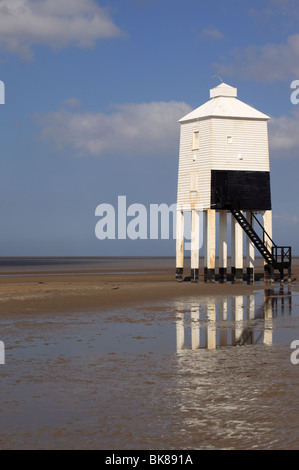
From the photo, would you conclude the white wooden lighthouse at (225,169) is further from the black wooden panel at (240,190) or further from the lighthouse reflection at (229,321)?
the lighthouse reflection at (229,321)

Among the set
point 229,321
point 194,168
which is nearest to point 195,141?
point 194,168

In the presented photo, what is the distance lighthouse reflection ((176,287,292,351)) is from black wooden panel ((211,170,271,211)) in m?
9.24

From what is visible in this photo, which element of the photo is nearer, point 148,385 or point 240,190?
point 148,385

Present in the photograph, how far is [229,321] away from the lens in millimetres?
18750

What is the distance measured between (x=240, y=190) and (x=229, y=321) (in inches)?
724

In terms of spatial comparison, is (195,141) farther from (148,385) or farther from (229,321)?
(148,385)

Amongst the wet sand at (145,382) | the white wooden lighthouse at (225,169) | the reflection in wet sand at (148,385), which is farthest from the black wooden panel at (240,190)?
the reflection in wet sand at (148,385)

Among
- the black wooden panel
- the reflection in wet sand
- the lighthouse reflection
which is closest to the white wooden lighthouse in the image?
the black wooden panel

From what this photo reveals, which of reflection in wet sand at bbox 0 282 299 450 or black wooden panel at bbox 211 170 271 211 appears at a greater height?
black wooden panel at bbox 211 170 271 211

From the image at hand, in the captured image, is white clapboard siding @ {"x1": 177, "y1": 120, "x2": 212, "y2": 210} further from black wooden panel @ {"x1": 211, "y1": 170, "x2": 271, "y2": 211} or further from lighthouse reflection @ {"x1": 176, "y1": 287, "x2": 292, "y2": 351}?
lighthouse reflection @ {"x1": 176, "y1": 287, "x2": 292, "y2": 351}

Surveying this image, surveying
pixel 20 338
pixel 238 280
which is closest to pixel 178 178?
pixel 238 280

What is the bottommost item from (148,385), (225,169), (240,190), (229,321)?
(148,385)

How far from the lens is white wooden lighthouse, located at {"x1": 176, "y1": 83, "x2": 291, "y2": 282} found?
35.5 metres

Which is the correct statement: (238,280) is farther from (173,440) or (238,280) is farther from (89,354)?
(173,440)
